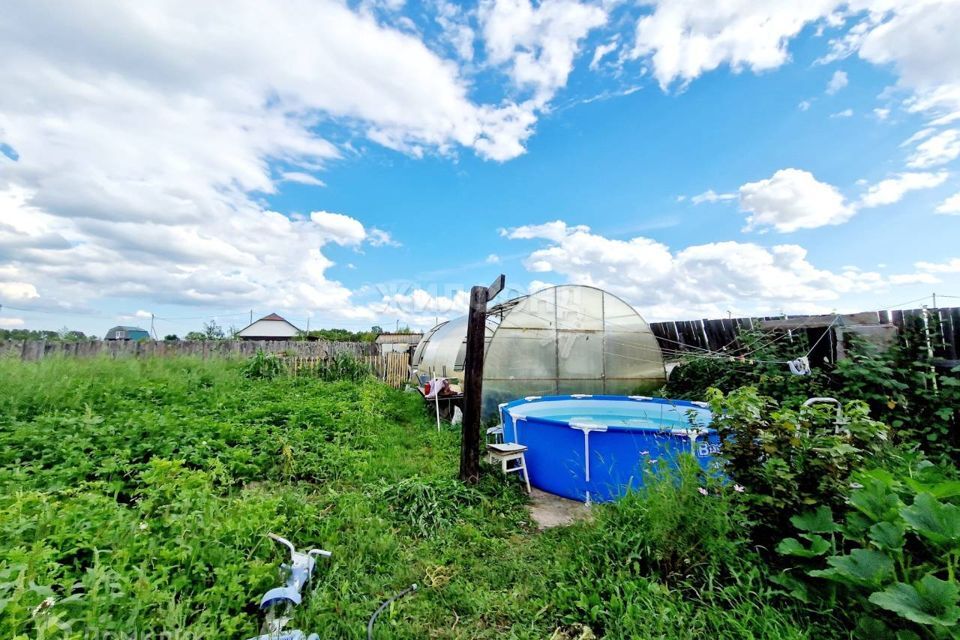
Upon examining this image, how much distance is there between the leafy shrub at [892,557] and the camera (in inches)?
56.3

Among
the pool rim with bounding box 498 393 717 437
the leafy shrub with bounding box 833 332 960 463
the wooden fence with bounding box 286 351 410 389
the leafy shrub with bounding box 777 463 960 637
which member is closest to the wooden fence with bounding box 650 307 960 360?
the leafy shrub with bounding box 833 332 960 463

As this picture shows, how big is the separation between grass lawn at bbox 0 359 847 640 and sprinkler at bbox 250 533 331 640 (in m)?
0.09

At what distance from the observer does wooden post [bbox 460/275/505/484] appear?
4.27 metres

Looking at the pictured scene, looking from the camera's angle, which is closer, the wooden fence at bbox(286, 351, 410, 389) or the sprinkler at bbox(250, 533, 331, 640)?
the sprinkler at bbox(250, 533, 331, 640)

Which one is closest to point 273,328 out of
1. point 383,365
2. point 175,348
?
point 175,348

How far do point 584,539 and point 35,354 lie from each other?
13.5m

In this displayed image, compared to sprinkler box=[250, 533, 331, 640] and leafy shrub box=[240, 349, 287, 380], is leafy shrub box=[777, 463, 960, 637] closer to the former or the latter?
sprinkler box=[250, 533, 331, 640]

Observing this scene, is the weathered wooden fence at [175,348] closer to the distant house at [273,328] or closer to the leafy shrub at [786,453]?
the leafy shrub at [786,453]

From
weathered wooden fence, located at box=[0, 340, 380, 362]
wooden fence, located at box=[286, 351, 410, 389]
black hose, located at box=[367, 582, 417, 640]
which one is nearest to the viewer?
black hose, located at box=[367, 582, 417, 640]

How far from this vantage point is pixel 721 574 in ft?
7.52

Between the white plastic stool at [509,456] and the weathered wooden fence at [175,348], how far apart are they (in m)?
8.07

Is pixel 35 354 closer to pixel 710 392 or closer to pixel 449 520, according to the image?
pixel 449 520

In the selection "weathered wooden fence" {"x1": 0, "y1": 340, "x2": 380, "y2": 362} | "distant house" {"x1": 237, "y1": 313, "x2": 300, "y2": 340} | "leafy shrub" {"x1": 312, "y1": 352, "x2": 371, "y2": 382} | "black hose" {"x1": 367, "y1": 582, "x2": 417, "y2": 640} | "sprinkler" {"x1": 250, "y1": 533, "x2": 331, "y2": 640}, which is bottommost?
"black hose" {"x1": 367, "y1": 582, "x2": 417, "y2": 640}

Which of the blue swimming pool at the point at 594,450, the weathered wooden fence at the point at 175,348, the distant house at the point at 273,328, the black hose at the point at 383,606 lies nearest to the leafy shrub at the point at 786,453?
the blue swimming pool at the point at 594,450
